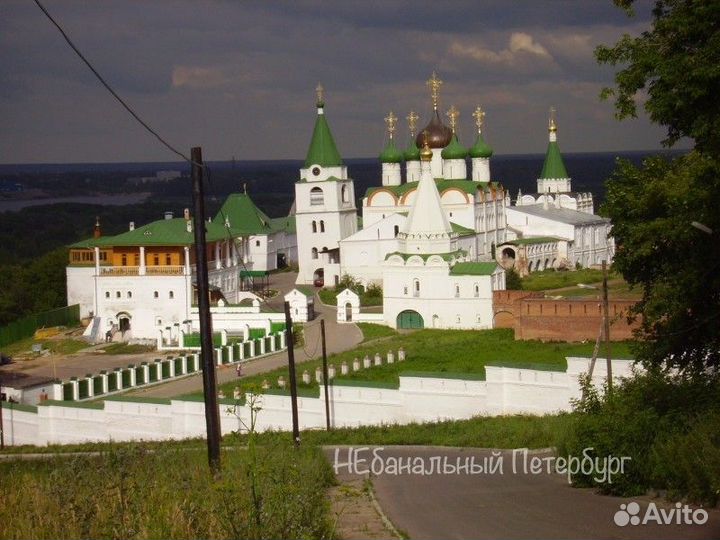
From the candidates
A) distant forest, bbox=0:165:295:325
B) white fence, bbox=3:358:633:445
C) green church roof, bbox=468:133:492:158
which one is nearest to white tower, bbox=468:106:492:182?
green church roof, bbox=468:133:492:158

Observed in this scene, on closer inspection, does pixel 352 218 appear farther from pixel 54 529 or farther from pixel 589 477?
pixel 54 529

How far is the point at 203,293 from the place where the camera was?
11.2 metres

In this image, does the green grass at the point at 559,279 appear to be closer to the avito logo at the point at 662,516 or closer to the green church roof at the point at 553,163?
the green church roof at the point at 553,163

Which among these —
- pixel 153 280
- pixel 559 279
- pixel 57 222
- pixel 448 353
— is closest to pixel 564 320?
pixel 448 353

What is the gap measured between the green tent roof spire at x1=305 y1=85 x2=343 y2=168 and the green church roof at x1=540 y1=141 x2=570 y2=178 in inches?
571

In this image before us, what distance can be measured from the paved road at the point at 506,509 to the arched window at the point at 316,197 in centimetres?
3019

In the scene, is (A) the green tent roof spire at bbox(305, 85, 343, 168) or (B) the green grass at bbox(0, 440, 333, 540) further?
(A) the green tent roof spire at bbox(305, 85, 343, 168)

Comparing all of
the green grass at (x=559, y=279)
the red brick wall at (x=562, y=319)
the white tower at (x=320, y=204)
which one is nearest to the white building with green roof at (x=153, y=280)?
the white tower at (x=320, y=204)

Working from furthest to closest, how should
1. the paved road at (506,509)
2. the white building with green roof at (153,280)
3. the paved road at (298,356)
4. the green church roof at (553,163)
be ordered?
the green church roof at (553,163), the white building with green roof at (153,280), the paved road at (298,356), the paved road at (506,509)

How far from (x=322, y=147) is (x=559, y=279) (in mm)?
9230

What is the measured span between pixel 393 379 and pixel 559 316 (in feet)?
19.8

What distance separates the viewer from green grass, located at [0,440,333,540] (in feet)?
28.3

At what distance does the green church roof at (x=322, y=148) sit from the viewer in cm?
4409

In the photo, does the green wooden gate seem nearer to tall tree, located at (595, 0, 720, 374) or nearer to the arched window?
the arched window
